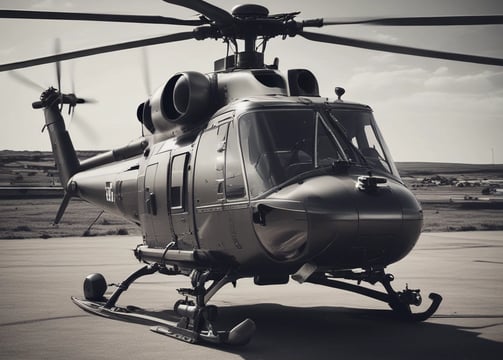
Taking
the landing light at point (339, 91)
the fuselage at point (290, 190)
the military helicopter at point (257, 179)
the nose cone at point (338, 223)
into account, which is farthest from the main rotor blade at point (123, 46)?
the nose cone at point (338, 223)

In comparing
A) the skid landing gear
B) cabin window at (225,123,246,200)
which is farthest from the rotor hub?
the skid landing gear

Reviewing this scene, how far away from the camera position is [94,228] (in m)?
36.6

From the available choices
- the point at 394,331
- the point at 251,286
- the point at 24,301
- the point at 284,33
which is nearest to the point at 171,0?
the point at 284,33

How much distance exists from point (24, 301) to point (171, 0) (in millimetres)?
6538

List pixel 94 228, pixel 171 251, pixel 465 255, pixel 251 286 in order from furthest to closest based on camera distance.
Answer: pixel 94 228
pixel 465 255
pixel 251 286
pixel 171 251

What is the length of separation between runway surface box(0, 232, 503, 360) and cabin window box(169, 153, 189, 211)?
1.72 m

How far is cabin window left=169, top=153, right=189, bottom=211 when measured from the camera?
8.86 meters

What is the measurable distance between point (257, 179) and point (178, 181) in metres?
1.93

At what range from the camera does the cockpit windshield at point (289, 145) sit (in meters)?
7.33

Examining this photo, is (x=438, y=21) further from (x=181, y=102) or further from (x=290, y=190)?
(x=181, y=102)

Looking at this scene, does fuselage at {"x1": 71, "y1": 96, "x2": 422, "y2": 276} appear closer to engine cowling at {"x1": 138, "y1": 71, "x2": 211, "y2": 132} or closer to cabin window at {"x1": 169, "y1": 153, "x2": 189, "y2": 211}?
cabin window at {"x1": 169, "y1": 153, "x2": 189, "y2": 211}

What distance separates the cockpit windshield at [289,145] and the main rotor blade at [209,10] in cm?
138

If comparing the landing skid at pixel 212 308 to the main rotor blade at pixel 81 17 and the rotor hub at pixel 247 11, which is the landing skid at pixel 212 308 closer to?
the main rotor blade at pixel 81 17

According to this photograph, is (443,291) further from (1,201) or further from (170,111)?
(1,201)
